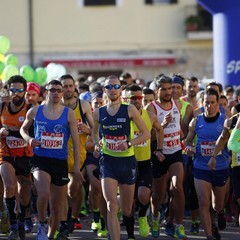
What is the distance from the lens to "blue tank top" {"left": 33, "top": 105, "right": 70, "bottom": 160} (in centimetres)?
1024

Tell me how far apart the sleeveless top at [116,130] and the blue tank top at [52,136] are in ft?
1.48

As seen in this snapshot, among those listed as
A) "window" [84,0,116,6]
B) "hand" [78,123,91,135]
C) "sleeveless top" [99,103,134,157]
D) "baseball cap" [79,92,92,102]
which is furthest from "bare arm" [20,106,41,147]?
"window" [84,0,116,6]

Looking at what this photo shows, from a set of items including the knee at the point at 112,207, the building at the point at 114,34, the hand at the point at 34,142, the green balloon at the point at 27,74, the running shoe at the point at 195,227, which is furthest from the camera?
the building at the point at 114,34

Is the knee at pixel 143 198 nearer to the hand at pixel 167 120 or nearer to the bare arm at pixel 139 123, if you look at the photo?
the hand at pixel 167 120

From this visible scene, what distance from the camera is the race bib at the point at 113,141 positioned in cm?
1004

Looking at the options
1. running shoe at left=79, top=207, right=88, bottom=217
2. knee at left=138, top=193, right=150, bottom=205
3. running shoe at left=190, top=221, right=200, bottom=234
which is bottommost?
running shoe at left=79, top=207, right=88, bottom=217

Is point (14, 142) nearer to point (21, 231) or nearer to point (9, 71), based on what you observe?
point (21, 231)

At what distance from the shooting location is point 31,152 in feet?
36.9

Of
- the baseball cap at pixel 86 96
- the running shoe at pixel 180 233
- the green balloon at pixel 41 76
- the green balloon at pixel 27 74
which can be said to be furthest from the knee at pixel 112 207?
the green balloon at pixel 41 76

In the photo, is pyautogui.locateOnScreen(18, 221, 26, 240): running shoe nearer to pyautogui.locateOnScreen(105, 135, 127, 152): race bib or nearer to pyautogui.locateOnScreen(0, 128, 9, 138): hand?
pyautogui.locateOnScreen(0, 128, 9, 138): hand

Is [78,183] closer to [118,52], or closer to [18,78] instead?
[18,78]

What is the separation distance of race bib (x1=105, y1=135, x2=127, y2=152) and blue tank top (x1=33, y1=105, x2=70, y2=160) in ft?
1.71

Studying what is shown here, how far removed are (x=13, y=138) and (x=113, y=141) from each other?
1633mm

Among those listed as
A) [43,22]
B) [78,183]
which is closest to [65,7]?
[43,22]
